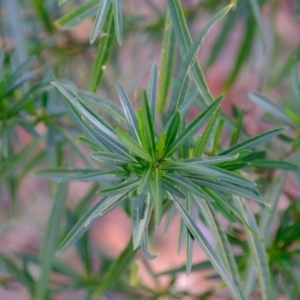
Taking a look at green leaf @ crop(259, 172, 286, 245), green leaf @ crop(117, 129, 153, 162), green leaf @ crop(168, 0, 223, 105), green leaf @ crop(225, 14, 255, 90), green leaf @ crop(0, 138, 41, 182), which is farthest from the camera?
green leaf @ crop(225, 14, 255, 90)

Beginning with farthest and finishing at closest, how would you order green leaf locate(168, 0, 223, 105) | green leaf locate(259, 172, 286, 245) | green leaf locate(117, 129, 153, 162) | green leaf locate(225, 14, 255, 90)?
green leaf locate(225, 14, 255, 90) < green leaf locate(259, 172, 286, 245) < green leaf locate(168, 0, 223, 105) < green leaf locate(117, 129, 153, 162)

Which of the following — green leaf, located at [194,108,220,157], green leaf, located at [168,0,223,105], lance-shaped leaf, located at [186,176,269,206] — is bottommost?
lance-shaped leaf, located at [186,176,269,206]

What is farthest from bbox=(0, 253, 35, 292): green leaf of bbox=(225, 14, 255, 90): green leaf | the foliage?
bbox=(225, 14, 255, 90): green leaf

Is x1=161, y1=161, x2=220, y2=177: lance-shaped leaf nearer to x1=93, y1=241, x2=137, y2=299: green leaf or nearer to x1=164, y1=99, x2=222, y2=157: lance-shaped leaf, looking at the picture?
x1=164, y1=99, x2=222, y2=157: lance-shaped leaf

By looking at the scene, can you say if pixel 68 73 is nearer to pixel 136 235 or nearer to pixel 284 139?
pixel 284 139

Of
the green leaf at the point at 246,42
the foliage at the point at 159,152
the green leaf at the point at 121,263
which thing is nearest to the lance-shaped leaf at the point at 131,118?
the foliage at the point at 159,152

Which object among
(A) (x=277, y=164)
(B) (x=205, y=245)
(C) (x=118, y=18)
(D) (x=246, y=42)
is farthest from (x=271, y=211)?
(D) (x=246, y=42)

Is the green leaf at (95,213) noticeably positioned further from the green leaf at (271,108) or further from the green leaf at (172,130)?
the green leaf at (271,108)
